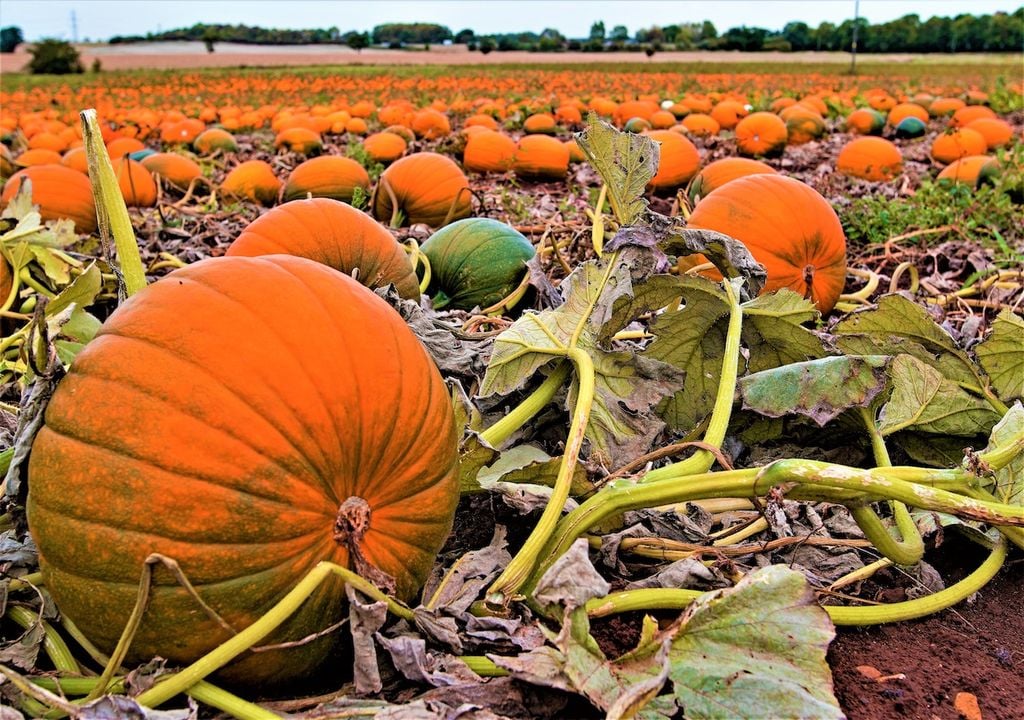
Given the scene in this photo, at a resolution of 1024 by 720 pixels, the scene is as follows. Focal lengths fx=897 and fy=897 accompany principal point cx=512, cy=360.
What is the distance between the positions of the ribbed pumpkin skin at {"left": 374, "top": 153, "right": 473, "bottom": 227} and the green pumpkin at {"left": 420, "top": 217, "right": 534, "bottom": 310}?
1419mm

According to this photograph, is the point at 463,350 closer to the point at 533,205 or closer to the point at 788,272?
the point at 788,272

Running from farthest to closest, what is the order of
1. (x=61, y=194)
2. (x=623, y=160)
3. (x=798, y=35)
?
(x=798, y=35) → (x=61, y=194) → (x=623, y=160)

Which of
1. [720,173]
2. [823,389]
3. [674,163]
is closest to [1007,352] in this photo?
[823,389]

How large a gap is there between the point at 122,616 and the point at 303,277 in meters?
0.67

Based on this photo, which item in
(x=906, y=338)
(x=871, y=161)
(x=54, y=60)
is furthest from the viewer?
(x=54, y=60)

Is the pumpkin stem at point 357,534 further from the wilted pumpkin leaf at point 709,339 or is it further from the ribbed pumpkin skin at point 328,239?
the ribbed pumpkin skin at point 328,239

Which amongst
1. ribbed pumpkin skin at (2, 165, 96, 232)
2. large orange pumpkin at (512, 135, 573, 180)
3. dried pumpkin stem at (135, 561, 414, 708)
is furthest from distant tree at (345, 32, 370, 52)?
dried pumpkin stem at (135, 561, 414, 708)

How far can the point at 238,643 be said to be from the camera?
56.2 inches

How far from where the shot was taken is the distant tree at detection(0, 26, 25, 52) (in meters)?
60.0

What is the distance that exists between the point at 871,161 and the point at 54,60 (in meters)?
37.7

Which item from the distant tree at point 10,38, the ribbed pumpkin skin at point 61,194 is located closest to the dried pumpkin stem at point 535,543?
the ribbed pumpkin skin at point 61,194

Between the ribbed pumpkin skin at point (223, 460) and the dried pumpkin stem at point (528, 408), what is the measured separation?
0.47 m

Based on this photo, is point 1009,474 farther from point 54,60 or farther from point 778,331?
point 54,60

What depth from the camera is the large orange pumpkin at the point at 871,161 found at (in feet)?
23.6
